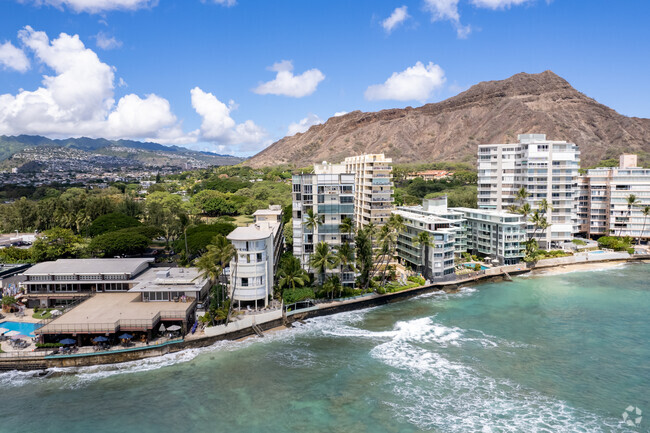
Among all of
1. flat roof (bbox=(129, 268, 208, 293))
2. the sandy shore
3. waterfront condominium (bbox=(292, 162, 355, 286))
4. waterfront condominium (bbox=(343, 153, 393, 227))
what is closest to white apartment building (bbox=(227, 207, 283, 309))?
flat roof (bbox=(129, 268, 208, 293))

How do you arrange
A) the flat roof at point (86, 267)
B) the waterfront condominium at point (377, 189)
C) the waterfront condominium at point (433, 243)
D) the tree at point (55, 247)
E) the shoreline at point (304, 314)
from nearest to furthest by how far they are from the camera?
the shoreline at point (304, 314), the flat roof at point (86, 267), the waterfront condominium at point (433, 243), the tree at point (55, 247), the waterfront condominium at point (377, 189)

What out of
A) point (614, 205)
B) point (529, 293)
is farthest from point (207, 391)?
point (614, 205)

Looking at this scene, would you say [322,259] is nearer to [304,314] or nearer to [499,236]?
[304,314]

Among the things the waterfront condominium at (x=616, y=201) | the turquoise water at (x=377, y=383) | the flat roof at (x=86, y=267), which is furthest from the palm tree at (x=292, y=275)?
the waterfront condominium at (x=616, y=201)

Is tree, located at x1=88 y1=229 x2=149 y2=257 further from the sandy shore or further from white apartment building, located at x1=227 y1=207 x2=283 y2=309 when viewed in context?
the sandy shore

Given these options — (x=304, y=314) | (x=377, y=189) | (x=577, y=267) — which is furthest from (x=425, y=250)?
(x=577, y=267)

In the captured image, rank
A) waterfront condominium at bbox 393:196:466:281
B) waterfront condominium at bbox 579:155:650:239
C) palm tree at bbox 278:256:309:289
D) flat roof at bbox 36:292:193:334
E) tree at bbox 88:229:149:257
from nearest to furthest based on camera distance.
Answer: flat roof at bbox 36:292:193:334 → palm tree at bbox 278:256:309:289 → waterfront condominium at bbox 393:196:466:281 → tree at bbox 88:229:149:257 → waterfront condominium at bbox 579:155:650:239

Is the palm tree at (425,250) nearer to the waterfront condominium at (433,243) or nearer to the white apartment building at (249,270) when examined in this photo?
the waterfront condominium at (433,243)
